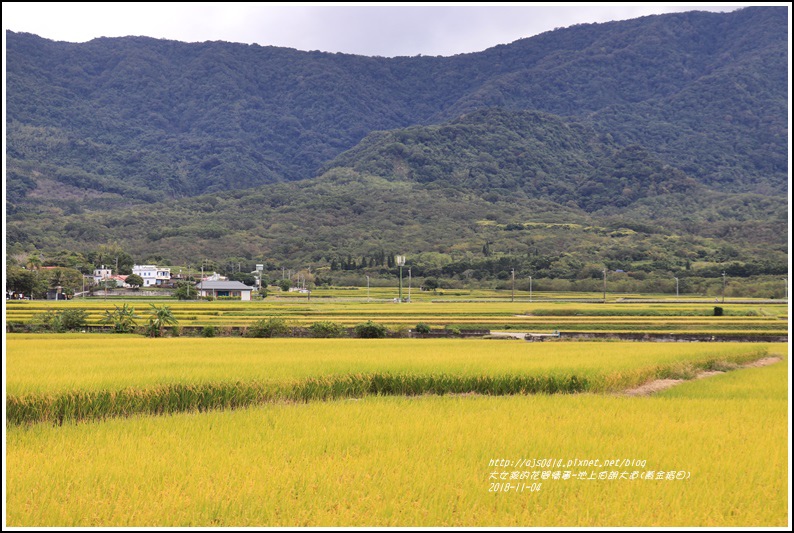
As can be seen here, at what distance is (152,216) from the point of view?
Answer: 19675cm

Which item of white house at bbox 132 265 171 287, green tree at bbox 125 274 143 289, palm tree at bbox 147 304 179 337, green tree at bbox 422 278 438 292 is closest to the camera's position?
palm tree at bbox 147 304 179 337

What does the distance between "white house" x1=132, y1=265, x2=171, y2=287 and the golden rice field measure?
100176 millimetres

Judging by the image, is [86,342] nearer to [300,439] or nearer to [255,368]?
[255,368]

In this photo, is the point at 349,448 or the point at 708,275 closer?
the point at 349,448

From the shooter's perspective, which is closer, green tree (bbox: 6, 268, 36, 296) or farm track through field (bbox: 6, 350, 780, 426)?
farm track through field (bbox: 6, 350, 780, 426)

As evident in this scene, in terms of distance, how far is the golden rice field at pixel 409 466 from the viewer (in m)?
7.00

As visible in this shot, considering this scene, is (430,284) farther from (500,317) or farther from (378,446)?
(378,446)

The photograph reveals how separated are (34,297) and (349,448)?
A: 236ft

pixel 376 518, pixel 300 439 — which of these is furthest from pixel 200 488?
pixel 300 439

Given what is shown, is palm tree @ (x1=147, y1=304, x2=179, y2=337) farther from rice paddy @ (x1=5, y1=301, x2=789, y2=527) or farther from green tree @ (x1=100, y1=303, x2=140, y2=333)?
rice paddy @ (x1=5, y1=301, x2=789, y2=527)

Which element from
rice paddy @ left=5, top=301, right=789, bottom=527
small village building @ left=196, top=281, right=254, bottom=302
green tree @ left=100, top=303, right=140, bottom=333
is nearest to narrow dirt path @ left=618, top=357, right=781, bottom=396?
rice paddy @ left=5, top=301, right=789, bottom=527

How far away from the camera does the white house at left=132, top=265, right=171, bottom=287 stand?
360 ft

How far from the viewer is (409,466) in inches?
337

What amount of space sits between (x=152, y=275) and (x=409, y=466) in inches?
4330
